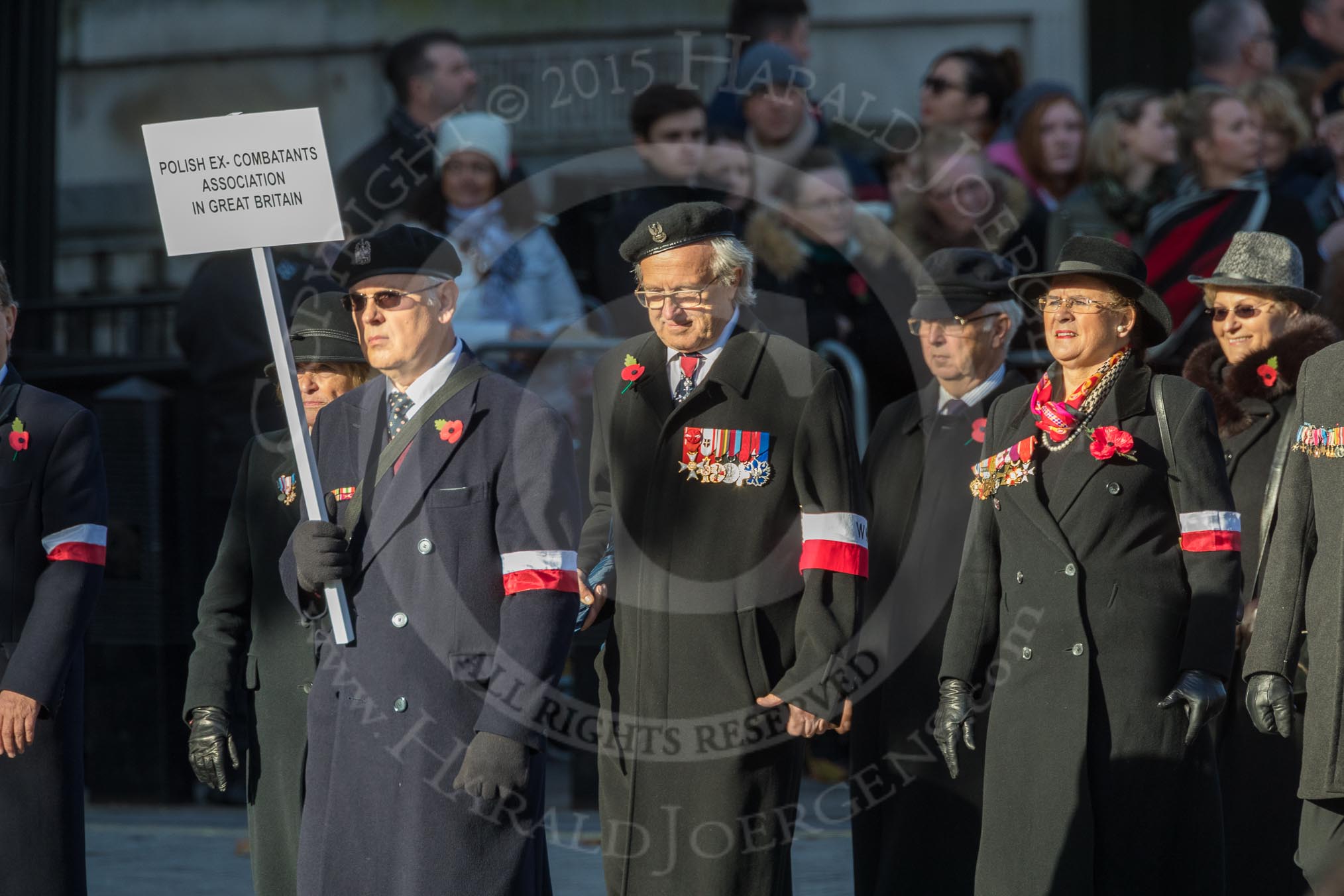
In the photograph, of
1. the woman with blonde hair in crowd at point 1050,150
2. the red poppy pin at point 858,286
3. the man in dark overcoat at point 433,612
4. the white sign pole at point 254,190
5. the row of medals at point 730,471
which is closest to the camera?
the man in dark overcoat at point 433,612

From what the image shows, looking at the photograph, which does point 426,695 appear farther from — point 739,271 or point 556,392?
point 556,392

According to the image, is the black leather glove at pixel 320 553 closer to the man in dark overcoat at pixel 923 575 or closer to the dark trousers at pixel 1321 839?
the man in dark overcoat at pixel 923 575

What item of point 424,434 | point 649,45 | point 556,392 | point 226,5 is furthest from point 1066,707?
point 226,5

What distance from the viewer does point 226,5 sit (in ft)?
59.2

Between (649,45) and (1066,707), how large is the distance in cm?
1214

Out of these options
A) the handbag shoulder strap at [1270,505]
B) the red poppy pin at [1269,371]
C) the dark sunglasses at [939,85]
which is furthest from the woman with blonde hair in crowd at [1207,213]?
the handbag shoulder strap at [1270,505]

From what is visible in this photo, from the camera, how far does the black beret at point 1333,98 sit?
1091 centimetres

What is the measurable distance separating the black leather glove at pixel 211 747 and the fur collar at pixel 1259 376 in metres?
3.27

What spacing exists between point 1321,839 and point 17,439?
3749 millimetres

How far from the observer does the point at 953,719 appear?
5.82m

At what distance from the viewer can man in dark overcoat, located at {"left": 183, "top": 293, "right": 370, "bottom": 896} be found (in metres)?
6.02

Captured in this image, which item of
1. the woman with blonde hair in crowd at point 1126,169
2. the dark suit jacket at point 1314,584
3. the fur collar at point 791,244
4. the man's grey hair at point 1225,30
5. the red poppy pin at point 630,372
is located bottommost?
the dark suit jacket at point 1314,584

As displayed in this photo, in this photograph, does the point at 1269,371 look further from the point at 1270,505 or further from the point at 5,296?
the point at 5,296

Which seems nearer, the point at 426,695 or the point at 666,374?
the point at 426,695
